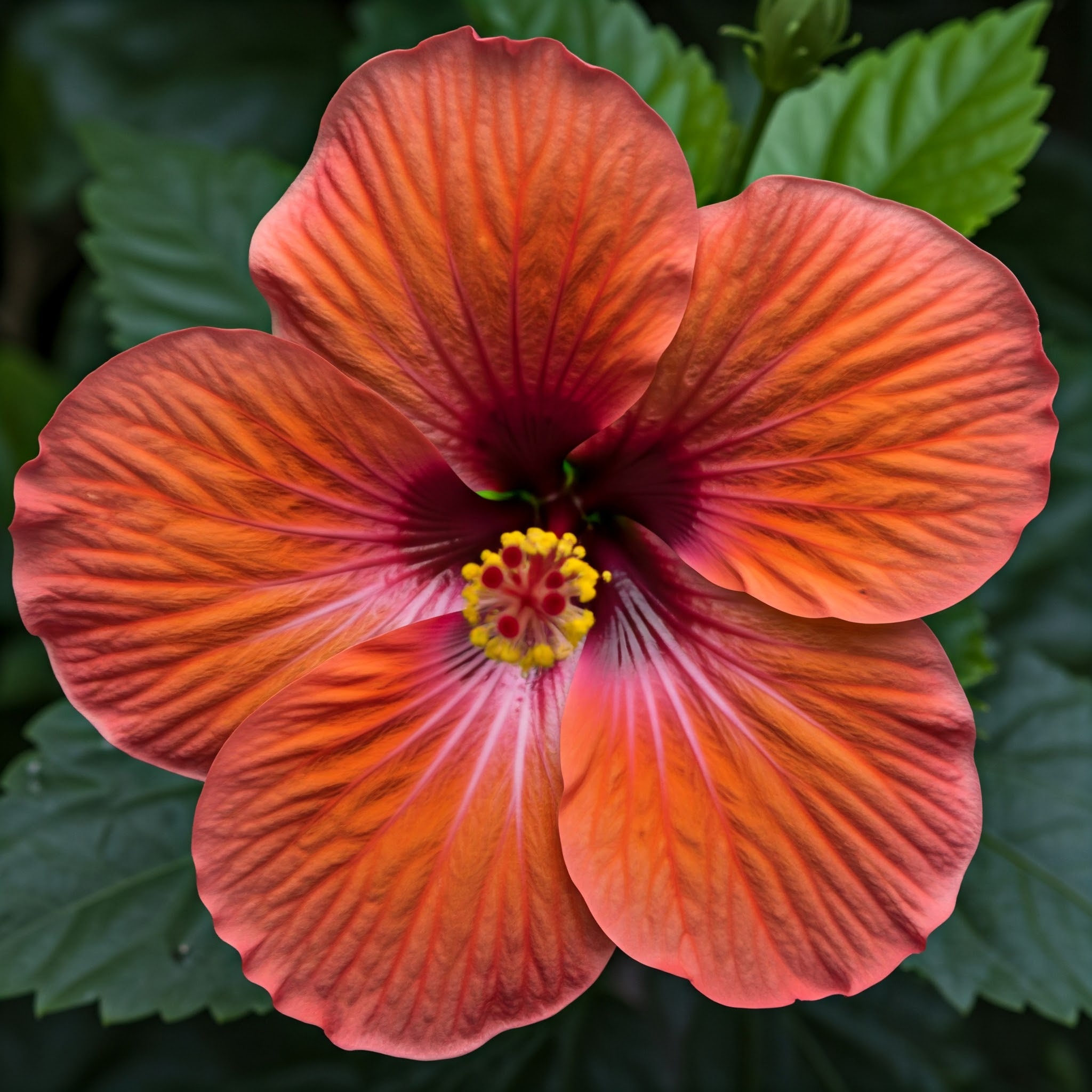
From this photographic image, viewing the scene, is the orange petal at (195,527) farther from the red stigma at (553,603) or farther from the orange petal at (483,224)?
the red stigma at (553,603)

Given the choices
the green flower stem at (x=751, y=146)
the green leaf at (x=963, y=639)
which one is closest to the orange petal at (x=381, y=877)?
the green leaf at (x=963, y=639)

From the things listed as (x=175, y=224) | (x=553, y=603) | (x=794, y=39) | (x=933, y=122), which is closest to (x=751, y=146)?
(x=794, y=39)

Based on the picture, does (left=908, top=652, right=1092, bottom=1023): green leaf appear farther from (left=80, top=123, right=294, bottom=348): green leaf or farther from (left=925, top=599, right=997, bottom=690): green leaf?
(left=80, top=123, right=294, bottom=348): green leaf

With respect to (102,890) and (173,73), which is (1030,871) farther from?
(173,73)

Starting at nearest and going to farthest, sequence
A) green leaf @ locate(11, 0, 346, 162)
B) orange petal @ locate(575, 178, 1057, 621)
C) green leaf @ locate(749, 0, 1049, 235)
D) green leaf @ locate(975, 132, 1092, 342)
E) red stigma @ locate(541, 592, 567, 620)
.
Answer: orange petal @ locate(575, 178, 1057, 621), red stigma @ locate(541, 592, 567, 620), green leaf @ locate(749, 0, 1049, 235), green leaf @ locate(975, 132, 1092, 342), green leaf @ locate(11, 0, 346, 162)

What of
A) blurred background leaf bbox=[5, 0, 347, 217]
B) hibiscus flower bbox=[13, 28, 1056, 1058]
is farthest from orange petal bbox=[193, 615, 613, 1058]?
blurred background leaf bbox=[5, 0, 347, 217]

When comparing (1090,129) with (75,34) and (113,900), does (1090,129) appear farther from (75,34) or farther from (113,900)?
(113,900)

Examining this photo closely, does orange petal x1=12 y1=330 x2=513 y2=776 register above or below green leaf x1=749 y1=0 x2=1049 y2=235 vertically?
below

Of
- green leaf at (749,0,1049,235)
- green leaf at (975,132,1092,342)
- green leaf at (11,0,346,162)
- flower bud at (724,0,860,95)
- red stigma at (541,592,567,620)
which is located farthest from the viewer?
green leaf at (11,0,346,162)
